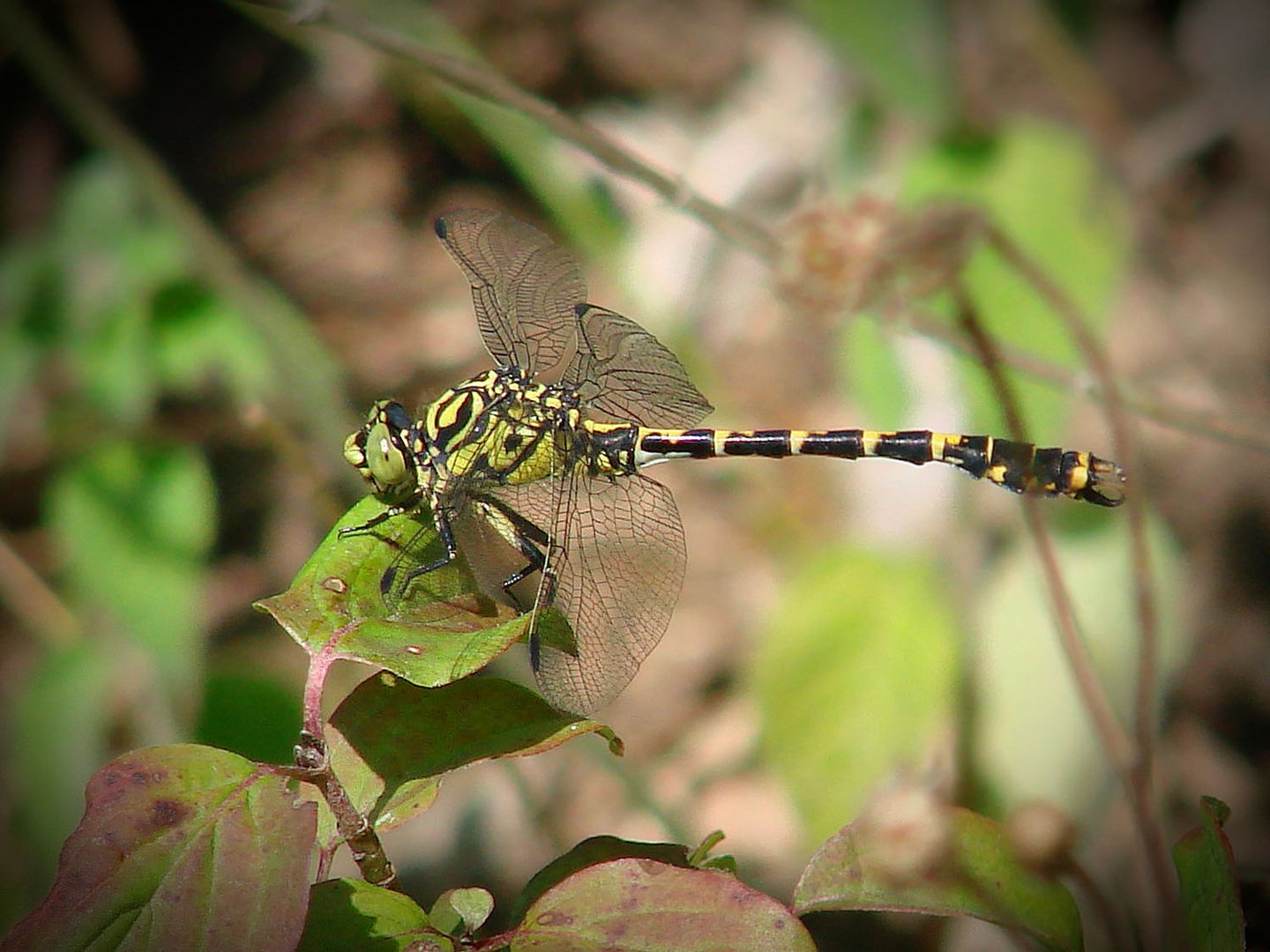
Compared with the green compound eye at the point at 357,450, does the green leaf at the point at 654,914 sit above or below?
below

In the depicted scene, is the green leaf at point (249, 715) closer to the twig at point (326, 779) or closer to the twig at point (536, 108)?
the twig at point (326, 779)

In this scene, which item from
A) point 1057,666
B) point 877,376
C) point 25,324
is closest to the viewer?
point 1057,666

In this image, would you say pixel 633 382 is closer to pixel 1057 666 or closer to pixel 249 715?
pixel 249 715

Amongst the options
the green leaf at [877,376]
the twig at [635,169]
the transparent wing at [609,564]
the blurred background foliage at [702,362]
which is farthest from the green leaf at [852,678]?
the transparent wing at [609,564]

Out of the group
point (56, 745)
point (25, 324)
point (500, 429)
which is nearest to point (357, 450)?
point (500, 429)

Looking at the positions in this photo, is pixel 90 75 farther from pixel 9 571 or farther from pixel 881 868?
pixel 881 868

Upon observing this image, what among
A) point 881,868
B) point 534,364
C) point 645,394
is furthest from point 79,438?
point 881,868
